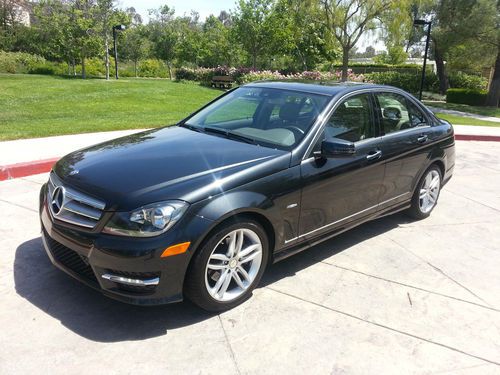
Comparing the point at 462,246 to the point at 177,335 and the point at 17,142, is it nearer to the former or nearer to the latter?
the point at 177,335

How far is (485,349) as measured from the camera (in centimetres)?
312

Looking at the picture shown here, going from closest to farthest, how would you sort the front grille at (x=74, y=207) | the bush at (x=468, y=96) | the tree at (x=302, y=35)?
the front grille at (x=74, y=207) → the bush at (x=468, y=96) → the tree at (x=302, y=35)

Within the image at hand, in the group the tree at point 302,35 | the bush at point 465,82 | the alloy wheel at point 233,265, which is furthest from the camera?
the bush at point 465,82

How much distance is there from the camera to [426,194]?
18.0 ft

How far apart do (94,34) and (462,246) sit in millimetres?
27150

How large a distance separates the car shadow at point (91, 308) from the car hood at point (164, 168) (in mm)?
849

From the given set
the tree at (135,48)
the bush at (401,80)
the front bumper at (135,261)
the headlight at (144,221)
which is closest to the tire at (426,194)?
the front bumper at (135,261)

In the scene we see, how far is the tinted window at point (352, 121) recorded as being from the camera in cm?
411

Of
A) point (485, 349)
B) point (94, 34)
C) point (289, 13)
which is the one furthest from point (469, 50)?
point (485, 349)

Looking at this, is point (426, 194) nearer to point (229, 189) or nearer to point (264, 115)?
point (264, 115)

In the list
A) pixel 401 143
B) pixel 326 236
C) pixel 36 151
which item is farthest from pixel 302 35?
pixel 326 236

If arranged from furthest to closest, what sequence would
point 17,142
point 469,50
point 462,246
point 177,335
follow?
point 469,50 < point 17,142 < point 462,246 < point 177,335

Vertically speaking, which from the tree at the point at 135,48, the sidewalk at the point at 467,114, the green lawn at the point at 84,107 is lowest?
the sidewalk at the point at 467,114

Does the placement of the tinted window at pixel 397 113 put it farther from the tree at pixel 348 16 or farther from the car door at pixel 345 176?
the tree at pixel 348 16
